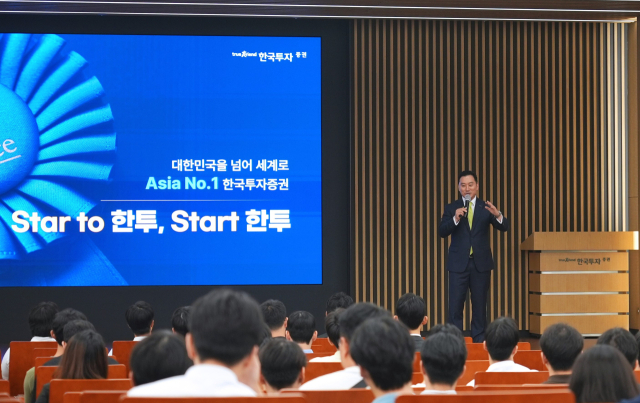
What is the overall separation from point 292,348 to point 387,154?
6.05m

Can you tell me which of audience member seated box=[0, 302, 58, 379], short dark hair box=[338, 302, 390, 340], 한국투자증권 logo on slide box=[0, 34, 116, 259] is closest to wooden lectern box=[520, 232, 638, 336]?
한국투자증권 logo on slide box=[0, 34, 116, 259]

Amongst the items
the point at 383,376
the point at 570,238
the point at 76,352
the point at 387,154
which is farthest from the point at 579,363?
the point at 387,154

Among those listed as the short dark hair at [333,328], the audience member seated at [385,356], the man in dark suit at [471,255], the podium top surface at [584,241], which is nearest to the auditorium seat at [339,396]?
the audience member seated at [385,356]

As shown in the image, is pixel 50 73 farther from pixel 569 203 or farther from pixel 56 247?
pixel 569 203

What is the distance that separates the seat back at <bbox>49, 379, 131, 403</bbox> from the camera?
261 cm

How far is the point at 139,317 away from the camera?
15.5 ft

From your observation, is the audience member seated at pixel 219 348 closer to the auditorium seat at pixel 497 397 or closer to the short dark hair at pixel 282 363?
the auditorium seat at pixel 497 397

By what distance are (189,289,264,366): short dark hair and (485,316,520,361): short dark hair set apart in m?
1.96

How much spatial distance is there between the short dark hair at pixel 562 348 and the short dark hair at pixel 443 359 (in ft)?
2.25

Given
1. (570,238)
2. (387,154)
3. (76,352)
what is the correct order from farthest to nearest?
(387,154) → (570,238) → (76,352)

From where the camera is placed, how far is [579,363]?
7.09 ft

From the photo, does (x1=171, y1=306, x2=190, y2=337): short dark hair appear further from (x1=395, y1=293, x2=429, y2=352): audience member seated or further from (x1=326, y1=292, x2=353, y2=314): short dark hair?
(x1=326, y1=292, x2=353, y2=314): short dark hair

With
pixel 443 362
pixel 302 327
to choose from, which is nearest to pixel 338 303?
pixel 302 327

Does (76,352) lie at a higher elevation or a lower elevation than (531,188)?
lower
